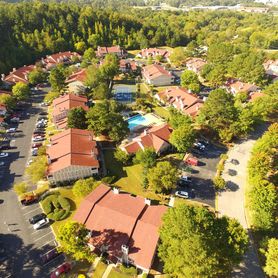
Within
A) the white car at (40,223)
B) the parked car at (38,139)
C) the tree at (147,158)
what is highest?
the tree at (147,158)

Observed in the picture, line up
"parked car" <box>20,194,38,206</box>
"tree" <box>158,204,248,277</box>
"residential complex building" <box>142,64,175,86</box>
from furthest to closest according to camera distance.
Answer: "residential complex building" <box>142,64,175,86</box>, "parked car" <box>20,194,38,206</box>, "tree" <box>158,204,248,277</box>

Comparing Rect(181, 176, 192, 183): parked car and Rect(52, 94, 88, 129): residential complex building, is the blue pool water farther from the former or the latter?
Rect(181, 176, 192, 183): parked car

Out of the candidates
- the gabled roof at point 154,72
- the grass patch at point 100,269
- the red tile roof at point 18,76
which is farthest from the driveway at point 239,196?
the red tile roof at point 18,76

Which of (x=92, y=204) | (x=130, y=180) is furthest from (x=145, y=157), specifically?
(x=92, y=204)

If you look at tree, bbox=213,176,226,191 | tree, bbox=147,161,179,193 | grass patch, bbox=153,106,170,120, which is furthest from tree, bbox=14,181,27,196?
grass patch, bbox=153,106,170,120

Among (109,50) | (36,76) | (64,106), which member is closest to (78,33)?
(109,50)

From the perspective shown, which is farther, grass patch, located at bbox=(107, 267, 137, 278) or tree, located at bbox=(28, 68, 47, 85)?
tree, located at bbox=(28, 68, 47, 85)

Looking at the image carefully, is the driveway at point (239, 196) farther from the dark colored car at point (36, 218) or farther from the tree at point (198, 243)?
the dark colored car at point (36, 218)
